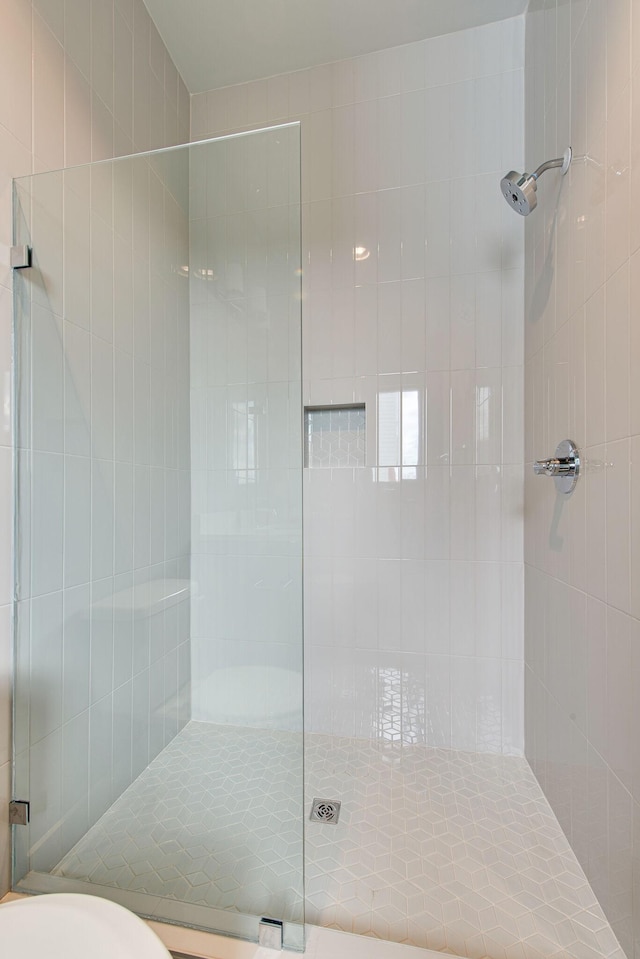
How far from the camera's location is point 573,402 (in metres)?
1.21

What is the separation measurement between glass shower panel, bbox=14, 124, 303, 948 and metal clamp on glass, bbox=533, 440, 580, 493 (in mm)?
684

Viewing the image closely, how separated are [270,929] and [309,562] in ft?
3.56

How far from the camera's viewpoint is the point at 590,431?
1098mm

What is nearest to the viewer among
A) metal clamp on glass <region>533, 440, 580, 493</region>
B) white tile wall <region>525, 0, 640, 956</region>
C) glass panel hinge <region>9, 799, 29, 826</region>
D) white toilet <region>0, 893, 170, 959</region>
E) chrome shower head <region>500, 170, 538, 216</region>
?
white toilet <region>0, 893, 170, 959</region>

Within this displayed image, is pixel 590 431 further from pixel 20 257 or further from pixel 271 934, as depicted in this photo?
pixel 20 257

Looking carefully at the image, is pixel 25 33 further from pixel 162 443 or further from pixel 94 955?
pixel 94 955

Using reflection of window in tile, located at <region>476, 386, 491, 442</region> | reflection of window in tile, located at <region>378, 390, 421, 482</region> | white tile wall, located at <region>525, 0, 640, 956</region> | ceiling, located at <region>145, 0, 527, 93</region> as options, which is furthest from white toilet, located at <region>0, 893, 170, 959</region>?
ceiling, located at <region>145, 0, 527, 93</region>

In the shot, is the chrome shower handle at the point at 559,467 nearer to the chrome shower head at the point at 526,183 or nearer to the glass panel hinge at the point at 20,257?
the chrome shower head at the point at 526,183

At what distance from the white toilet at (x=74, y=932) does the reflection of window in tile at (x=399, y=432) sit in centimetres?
141

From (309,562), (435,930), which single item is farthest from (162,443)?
(435,930)

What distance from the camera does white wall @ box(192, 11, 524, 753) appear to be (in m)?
1.70

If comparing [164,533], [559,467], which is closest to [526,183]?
[559,467]

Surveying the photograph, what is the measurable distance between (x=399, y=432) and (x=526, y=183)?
2.80 feet

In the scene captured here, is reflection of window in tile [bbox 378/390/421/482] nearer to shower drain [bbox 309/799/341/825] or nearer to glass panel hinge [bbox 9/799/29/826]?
shower drain [bbox 309/799/341/825]
